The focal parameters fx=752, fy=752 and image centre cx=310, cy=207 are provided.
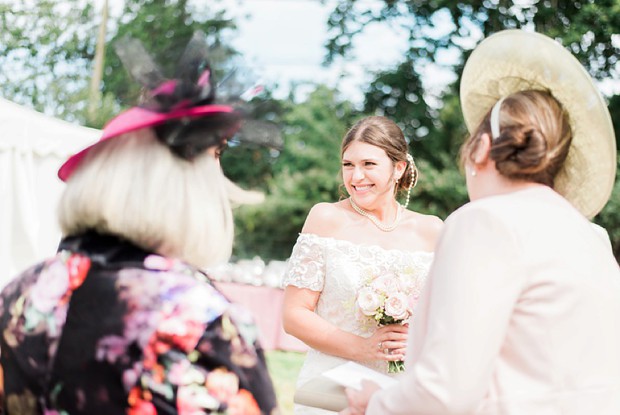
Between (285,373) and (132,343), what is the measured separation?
710 centimetres

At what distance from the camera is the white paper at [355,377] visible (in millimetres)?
1949

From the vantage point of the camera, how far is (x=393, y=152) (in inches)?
132

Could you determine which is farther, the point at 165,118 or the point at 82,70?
the point at 82,70

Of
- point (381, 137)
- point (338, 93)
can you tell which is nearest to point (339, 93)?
point (338, 93)

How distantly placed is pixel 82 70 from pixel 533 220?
87.2ft

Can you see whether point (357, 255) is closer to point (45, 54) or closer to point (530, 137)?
point (530, 137)

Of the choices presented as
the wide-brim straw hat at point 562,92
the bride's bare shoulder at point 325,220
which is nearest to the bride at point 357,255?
the bride's bare shoulder at point 325,220

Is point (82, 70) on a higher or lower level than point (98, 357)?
lower

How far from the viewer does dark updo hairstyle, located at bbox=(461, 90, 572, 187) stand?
179 cm

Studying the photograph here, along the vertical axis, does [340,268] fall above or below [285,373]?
above

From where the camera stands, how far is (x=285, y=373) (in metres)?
8.40

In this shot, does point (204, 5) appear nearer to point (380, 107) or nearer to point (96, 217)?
point (380, 107)

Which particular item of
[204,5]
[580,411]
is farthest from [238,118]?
[204,5]

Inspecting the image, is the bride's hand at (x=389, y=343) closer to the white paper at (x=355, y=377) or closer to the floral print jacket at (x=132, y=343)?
the white paper at (x=355, y=377)
